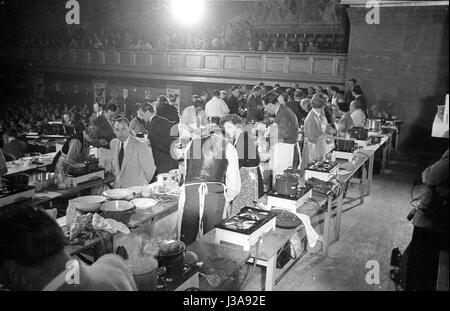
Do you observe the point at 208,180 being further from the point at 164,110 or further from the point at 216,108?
the point at 216,108

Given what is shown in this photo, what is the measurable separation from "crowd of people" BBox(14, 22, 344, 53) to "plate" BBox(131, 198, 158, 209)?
11302 mm

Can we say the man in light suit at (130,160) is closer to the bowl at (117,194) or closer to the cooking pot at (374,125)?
the bowl at (117,194)

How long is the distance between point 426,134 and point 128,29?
1439cm

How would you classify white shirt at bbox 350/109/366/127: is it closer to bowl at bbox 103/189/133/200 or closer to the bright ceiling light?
bowl at bbox 103/189/133/200

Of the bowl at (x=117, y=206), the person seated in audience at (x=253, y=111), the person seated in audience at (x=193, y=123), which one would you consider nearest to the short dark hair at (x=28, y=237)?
the bowl at (x=117, y=206)

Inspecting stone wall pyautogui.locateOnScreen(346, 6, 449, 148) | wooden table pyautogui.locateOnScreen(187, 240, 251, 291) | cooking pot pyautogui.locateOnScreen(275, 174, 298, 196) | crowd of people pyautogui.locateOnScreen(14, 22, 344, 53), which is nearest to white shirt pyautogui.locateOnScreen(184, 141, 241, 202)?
cooking pot pyautogui.locateOnScreen(275, 174, 298, 196)

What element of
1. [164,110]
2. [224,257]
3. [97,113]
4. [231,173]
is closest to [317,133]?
[164,110]

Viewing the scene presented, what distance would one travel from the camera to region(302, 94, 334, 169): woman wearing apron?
6.83 m

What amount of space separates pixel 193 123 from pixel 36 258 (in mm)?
6585

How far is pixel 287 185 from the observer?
13.6 ft

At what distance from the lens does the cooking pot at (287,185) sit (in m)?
4.14
